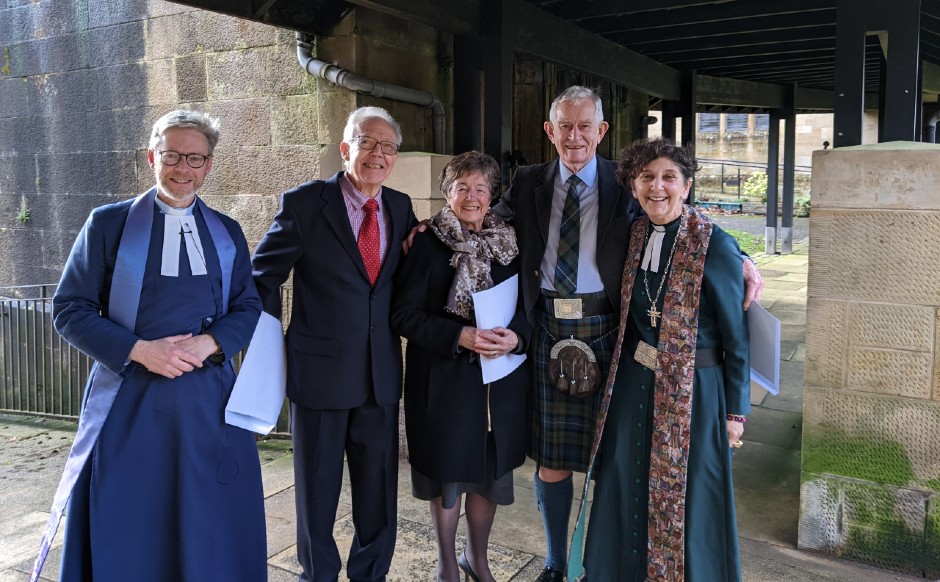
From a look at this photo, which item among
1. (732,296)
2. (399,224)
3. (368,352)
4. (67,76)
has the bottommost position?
(368,352)

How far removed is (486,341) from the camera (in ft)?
8.25

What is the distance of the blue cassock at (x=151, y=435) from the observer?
2.23 meters

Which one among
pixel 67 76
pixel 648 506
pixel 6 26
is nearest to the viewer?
pixel 648 506

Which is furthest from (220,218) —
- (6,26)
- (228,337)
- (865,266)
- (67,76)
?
(6,26)

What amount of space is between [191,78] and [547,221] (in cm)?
398

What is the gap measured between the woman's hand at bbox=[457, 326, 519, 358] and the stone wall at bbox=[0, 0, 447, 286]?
2668mm

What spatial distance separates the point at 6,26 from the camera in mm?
6828

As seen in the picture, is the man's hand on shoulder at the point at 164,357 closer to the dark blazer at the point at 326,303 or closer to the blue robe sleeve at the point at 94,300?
the blue robe sleeve at the point at 94,300

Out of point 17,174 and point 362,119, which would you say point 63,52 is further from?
point 362,119

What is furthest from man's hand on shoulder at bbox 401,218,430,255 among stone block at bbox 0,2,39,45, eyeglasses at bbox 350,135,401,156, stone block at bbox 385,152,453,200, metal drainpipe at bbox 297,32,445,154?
stone block at bbox 0,2,39,45

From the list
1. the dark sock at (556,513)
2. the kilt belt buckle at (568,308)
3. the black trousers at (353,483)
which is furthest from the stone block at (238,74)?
the dark sock at (556,513)

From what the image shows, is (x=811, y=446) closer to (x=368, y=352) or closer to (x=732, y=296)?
(x=732, y=296)

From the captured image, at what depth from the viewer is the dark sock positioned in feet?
9.26

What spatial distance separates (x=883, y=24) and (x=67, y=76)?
242 inches
